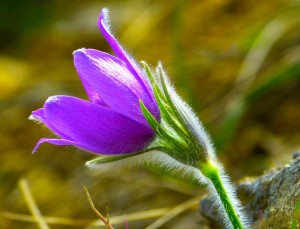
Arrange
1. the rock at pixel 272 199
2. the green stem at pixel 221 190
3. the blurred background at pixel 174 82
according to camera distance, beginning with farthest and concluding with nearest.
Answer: the blurred background at pixel 174 82
the rock at pixel 272 199
the green stem at pixel 221 190

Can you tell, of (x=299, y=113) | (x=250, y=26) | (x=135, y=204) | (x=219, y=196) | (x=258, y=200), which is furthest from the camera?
(x=250, y=26)

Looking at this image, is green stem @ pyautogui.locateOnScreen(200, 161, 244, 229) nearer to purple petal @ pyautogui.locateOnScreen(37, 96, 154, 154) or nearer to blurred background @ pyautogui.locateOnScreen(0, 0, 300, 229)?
purple petal @ pyautogui.locateOnScreen(37, 96, 154, 154)

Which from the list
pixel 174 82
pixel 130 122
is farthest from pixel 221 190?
pixel 174 82

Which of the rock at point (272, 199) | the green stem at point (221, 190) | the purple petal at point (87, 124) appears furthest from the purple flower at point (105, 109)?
the rock at point (272, 199)

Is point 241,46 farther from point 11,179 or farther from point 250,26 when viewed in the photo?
point 11,179

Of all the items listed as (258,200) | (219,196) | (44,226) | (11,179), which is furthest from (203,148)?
(11,179)

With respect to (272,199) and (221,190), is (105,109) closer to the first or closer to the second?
(221,190)

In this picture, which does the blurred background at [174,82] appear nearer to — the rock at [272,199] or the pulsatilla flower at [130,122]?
the rock at [272,199]
